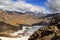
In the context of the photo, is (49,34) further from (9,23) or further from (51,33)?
(9,23)

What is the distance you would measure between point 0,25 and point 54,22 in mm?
81927

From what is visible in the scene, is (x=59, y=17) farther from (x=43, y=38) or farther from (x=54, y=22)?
(x=43, y=38)

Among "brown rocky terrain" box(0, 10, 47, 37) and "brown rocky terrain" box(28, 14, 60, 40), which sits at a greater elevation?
"brown rocky terrain" box(0, 10, 47, 37)

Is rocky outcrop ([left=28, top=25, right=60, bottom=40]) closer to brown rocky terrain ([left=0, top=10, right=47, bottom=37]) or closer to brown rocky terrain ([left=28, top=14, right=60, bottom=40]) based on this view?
brown rocky terrain ([left=28, top=14, right=60, bottom=40])

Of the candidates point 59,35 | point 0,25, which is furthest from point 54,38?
point 0,25

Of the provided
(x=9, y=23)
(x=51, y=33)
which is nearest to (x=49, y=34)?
(x=51, y=33)

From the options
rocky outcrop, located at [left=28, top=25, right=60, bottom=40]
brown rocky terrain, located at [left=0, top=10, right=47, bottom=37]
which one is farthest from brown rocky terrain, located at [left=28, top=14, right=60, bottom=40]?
brown rocky terrain, located at [left=0, top=10, right=47, bottom=37]

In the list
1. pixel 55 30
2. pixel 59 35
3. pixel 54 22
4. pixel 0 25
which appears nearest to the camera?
pixel 59 35

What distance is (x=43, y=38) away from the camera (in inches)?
321

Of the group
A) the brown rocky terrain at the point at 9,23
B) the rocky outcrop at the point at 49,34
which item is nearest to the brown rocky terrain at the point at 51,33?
the rocky outcrop at the point at 49,34

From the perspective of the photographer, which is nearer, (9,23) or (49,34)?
(49,34)

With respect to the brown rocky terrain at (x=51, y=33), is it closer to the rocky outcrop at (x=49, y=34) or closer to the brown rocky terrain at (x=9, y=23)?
the rocky outcrop at (x=49, y=34)

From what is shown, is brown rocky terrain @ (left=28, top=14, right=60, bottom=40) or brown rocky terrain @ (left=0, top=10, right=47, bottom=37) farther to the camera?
brown rocky terrain @ (left=0, top=10, right=47, bottom=37)

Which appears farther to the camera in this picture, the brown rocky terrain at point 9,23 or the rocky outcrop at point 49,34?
the brown rocky terrain at point 9,23
